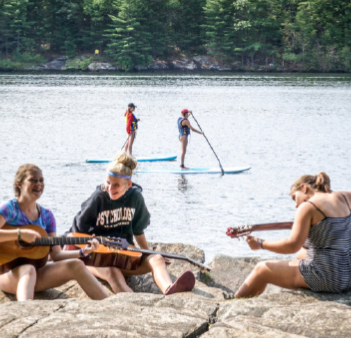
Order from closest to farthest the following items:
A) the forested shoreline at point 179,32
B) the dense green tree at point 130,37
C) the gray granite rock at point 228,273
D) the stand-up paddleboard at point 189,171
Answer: the gray granite rock at point 228,273, the stand-up paddleboard at point 189,171, the forested shoreline at point 179,32, the dense green tree at point 130,37

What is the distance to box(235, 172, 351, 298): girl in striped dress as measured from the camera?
4.45 meters

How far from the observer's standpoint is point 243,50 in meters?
91.7

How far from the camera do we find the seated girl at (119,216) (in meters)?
5.13

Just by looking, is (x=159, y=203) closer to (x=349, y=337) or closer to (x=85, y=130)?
(x=349, y=337)

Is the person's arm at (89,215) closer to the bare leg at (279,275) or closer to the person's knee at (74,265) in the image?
the person's knee at (74,265)

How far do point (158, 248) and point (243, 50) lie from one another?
86989 mm

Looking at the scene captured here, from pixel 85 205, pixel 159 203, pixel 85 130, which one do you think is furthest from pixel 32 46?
pixel 85 205

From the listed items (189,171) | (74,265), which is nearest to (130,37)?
(189,171)

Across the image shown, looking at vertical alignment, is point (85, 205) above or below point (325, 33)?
below

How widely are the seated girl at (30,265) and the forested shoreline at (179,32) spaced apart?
8569 cm

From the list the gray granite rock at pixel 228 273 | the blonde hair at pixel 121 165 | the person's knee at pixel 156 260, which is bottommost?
the gray granite rock at pixel 228 273

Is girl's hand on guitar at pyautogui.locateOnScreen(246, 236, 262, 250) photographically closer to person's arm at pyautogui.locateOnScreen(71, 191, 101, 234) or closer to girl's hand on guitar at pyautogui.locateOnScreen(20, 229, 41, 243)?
person's arm at pyautogui.locateOnScreen(71, 191, 101, 234)

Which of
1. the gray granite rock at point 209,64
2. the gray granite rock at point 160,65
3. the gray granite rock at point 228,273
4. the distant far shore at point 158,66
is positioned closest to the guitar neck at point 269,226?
the gray granite rock at point 228,273

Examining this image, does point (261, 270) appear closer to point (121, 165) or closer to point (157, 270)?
point (157, 270)
